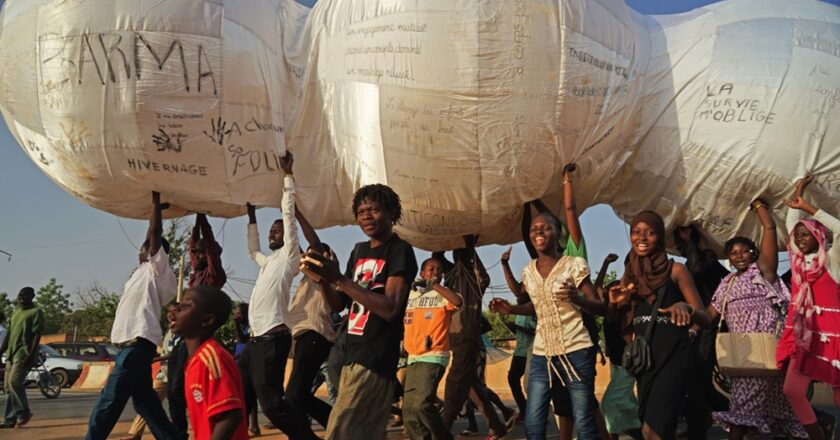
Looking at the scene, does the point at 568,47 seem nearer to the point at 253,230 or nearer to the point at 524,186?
the point at 524,186

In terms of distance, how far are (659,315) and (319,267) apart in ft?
6.41

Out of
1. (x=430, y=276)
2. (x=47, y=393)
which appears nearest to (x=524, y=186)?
(x=430, y=276)

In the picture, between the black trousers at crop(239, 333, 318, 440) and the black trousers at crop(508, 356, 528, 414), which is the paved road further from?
the black trousers at crop(239, 333, 318, 440)

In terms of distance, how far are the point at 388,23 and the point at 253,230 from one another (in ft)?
6.38

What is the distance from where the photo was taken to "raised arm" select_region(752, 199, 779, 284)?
5906 millimetres

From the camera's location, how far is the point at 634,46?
5816 mm

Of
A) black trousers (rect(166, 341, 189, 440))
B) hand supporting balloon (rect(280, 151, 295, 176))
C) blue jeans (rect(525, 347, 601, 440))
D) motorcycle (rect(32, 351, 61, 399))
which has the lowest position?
motorcycle (rect(32, 351, 61, 399))

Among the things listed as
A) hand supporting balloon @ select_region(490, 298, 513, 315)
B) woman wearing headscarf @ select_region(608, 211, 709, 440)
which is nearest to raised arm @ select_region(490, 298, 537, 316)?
hand supporting balloon @ select_region(490, 298, 513, 315)

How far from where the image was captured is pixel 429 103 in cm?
520

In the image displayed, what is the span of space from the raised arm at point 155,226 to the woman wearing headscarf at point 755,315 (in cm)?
380

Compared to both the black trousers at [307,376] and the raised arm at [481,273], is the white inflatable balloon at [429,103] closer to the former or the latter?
the raised arm at [481,273]

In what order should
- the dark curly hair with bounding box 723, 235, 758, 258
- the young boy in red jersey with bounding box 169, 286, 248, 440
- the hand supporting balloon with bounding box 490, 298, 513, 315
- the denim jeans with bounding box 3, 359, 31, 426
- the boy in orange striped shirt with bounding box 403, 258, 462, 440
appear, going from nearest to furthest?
1. the young boy in red jersey with bounding box 169, 286, 248, 440
2. the hand supporting balloon with bounding box 490, 298, 513, 315
3. the boy in orange striped shirt with bounding box 403, 258, 462, 440
4. the dark curly hair with bounding box 723, 235, 758, 258
5. the denim jeans with bounding box 3, 359, 31, 426

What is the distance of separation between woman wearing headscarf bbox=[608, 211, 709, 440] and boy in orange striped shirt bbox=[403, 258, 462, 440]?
52.5 inches

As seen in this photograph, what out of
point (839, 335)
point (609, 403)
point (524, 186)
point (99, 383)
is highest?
point (524, 186)
